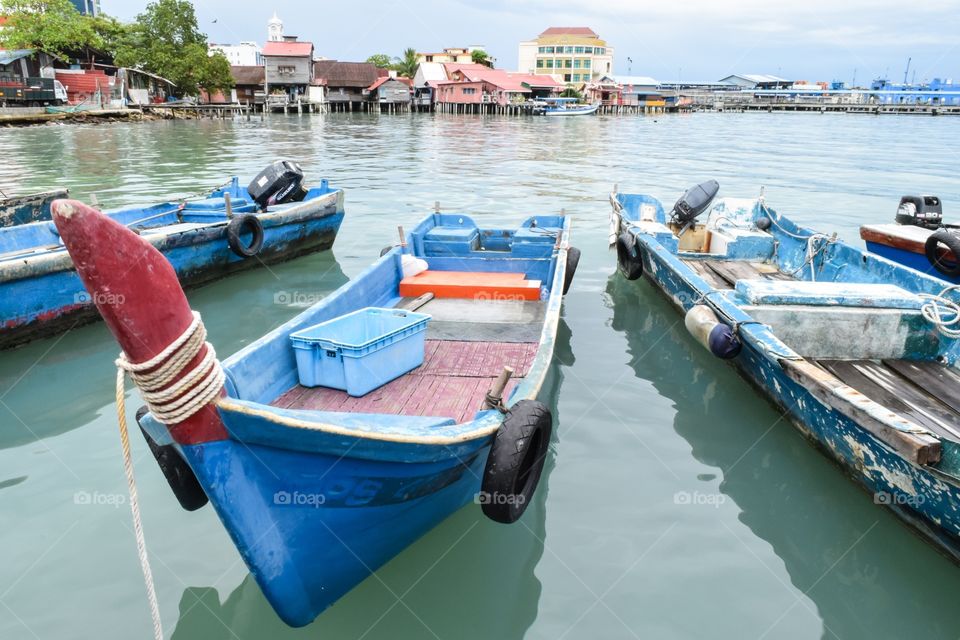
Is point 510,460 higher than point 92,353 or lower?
higher

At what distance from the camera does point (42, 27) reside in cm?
4794

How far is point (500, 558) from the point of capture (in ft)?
14.8

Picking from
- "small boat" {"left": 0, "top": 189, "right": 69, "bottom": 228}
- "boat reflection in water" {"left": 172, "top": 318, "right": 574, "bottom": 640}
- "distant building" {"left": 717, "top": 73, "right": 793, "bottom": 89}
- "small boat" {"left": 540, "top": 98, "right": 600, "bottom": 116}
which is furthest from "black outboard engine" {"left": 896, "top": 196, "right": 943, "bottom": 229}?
"distant building" {"left": 717, "top": 73, "right": 793, "bottom": 89}

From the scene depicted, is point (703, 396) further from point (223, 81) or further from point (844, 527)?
point (223, 81)

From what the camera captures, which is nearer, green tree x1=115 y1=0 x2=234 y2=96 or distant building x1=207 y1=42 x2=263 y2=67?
green tree x1=115 y1=0 x2=234 y2=96

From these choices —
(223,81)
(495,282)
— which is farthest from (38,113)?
(495,282)

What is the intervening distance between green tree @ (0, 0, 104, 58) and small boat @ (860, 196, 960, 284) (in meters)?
57.2

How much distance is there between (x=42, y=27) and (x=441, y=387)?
192 ft

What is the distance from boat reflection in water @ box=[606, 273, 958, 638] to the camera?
4.05m

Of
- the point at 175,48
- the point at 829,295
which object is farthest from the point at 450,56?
the point at 829,295

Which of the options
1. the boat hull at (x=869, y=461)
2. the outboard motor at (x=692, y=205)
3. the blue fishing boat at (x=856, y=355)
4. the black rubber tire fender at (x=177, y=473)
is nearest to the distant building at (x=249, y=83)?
the outboard motor at (x=692, y=205)

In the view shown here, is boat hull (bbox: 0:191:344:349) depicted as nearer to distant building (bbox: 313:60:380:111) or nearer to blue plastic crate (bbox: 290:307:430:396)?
blue plastic crate (bbox: 290:307:430:396)

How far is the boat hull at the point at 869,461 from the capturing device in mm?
3988

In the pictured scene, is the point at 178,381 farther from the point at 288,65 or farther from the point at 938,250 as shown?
the point at 288,65
